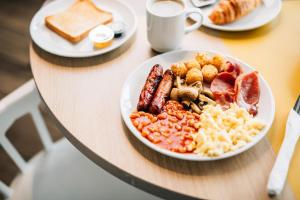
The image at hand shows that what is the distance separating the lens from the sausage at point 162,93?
1.12 meters

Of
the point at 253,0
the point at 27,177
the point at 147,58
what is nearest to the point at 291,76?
the point at 253,0

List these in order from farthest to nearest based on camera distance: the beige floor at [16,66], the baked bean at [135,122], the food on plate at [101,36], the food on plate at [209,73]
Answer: the beige floor at [16,66] → the food on plate at [101,36] → the food on plate at [209,73] → the baked bean at [135,122]

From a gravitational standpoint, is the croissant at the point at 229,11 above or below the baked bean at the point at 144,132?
below

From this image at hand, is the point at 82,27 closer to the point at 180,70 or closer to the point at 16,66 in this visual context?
the point at 180,70

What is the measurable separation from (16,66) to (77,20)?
51.8 inches

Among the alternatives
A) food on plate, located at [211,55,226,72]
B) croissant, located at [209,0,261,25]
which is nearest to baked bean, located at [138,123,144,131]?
food on plate, located at [211,55,226,72]

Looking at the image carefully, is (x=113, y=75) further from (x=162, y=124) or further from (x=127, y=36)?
(x=162, y=124)

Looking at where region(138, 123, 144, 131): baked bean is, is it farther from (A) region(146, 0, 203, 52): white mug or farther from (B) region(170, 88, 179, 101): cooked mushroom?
(A) region(146, 0, 203, 52): white mug

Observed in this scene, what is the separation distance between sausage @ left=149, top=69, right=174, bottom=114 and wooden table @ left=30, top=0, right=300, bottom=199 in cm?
10

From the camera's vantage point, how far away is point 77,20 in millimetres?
1459

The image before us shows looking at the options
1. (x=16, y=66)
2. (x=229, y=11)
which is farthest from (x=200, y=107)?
(x=16, y=66)

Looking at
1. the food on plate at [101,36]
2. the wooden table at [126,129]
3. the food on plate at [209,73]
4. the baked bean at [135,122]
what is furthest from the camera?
the food on plate at [101,36]

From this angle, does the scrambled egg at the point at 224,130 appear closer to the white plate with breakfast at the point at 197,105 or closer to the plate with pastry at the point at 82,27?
the white plate with breakfast at the point at 197,105

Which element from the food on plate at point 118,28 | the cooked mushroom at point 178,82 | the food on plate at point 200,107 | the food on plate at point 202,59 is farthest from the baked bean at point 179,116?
the food on plate at point 118,28
